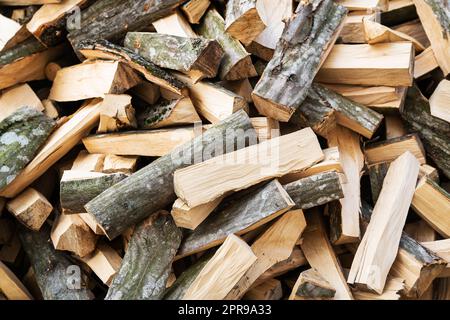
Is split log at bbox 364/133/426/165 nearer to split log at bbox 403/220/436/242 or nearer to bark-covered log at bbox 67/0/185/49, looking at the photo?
split log at bbox 403/220/436/242

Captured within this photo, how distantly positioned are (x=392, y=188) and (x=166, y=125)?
1.10m

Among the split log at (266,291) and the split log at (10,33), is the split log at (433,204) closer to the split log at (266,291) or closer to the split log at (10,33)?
the split log at (266,291)

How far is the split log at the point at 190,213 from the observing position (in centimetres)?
Result: 247

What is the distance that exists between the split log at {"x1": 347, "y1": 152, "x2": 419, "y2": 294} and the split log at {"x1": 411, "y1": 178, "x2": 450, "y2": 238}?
5 cm

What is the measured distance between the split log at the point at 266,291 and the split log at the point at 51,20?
1.62m

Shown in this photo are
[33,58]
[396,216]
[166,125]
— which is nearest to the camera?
[396,216]

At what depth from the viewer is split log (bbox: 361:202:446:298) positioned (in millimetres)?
2541

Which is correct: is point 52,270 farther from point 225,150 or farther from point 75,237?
point 225,150

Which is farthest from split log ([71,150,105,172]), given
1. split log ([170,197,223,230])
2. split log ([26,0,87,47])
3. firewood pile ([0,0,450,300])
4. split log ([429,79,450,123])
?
split log ([429,79,450,123])

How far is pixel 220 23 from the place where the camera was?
9.78 feet

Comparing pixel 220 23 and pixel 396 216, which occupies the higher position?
pixel 220 23

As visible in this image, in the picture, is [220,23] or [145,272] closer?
[145,272]
